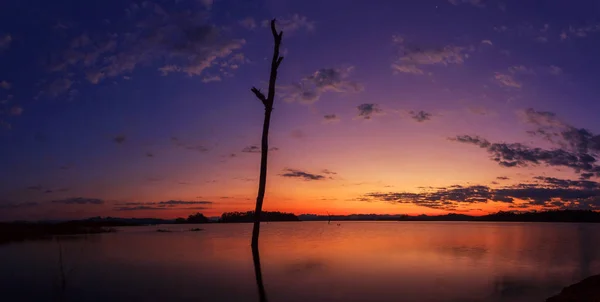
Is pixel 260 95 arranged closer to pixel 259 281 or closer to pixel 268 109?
pixel 268 109

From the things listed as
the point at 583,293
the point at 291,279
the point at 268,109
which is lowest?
the point at 291,279

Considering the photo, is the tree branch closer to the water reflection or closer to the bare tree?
the bare tree

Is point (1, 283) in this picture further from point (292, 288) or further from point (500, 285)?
point (500, 285)

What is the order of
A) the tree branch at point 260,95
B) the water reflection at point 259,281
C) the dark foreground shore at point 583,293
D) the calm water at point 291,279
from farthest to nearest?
the tree branch at point 260,95 < the calm water at point 291,279 < the water reflection at point 259,281 < the dark foreground shore at point 583,293

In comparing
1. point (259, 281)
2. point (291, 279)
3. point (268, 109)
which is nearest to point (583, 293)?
point (291, 279)

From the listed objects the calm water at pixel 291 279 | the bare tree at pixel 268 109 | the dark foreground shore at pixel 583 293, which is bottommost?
the calm water at pixel 291 279

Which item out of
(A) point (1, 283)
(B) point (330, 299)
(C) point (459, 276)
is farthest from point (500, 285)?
(A) point (1, 283)

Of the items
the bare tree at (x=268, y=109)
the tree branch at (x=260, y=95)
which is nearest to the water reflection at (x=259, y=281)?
the bare tree at (x=268, y=109)

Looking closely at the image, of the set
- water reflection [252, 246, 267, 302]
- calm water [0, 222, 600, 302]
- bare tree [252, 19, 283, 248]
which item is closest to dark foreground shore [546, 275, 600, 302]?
calm water [0, 222, 600, 302]

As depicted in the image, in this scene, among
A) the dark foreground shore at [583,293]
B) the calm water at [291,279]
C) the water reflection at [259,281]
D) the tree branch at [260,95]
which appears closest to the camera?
the dark foreground shore at [583,293]

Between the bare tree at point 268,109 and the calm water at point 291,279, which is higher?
the bare tree at point 268,109

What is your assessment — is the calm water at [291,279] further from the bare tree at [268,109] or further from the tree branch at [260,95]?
the tree branch at [260,95]

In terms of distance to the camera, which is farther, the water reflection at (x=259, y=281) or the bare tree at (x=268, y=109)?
the bare tree at (x=268, y=109)

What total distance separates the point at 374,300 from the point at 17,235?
198ft
